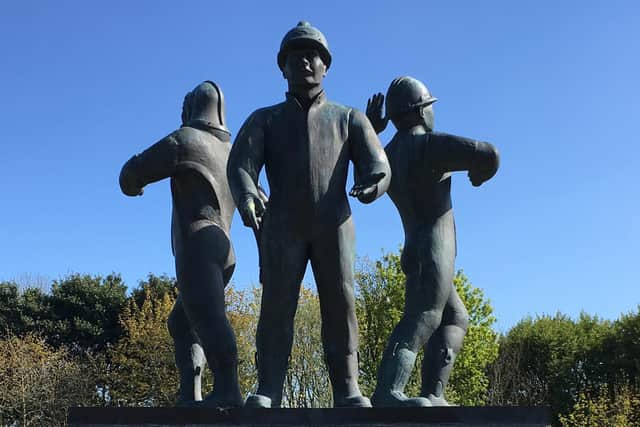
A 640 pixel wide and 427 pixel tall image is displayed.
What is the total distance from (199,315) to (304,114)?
1.66 meters

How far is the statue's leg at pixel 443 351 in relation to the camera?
5.41 meters

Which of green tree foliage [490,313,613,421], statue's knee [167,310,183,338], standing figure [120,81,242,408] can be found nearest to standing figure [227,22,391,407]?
standing figure [120,81,242,408]

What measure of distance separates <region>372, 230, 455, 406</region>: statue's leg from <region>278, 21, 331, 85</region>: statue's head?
4.90ft

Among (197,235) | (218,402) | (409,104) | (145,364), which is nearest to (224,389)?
(218,402)

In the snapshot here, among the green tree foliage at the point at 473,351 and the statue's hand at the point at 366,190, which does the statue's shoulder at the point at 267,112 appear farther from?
the green tree foliage at the point at 473,351

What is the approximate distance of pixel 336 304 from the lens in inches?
198

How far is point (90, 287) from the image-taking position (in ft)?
99.5

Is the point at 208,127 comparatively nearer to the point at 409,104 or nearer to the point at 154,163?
the point at 154,163

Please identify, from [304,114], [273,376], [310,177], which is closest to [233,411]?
[273,376]

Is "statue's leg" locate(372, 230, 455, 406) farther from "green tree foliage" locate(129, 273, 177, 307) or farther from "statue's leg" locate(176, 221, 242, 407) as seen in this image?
"green tree foliage" locate(129, 273, 177, 307)

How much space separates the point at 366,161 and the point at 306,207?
54 cm

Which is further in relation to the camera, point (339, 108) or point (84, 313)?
point (84, 313)

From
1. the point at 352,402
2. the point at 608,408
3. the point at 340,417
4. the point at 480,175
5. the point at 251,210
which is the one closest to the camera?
the point at 340,417

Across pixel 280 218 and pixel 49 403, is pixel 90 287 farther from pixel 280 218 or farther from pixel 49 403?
pixel 280 218
